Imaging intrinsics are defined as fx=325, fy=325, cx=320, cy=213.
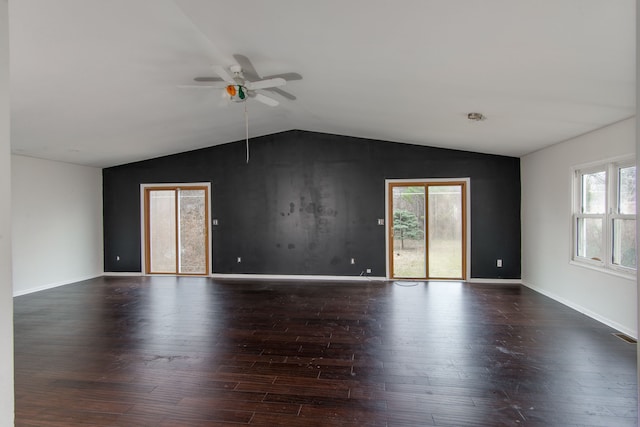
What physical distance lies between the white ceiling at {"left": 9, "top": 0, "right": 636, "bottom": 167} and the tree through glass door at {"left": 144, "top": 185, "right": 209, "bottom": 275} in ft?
7.24

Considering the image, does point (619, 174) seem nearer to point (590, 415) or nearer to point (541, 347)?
point (541, 347)

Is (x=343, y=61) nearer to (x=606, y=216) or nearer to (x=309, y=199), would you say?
(x=606, y=216)

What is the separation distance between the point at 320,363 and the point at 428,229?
4.11 meters

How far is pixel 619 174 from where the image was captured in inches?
147

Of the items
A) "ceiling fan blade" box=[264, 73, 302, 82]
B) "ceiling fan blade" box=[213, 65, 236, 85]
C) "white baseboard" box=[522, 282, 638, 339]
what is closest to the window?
"white baseboard" box=[522, 282, 638, 339]

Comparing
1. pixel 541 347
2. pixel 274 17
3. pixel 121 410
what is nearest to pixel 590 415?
pixel 541 347

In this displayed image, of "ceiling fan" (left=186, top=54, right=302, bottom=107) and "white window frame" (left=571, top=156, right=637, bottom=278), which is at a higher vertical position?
"ceiling fan" (left=186, top=54, right=302, bottom=107)

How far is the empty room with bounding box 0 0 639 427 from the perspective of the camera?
2258 mm

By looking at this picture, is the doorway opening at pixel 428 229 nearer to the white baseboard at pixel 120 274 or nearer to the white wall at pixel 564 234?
the white wall at pixel 564 234

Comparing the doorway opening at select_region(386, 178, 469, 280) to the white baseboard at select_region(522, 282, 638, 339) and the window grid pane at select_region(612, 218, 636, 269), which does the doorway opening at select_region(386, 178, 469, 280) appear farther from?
the window grid pane at select_region(612, 218, 636, 269)

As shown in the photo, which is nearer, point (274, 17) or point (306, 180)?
point (274, 17)

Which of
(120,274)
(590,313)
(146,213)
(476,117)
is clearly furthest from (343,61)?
(120,274)

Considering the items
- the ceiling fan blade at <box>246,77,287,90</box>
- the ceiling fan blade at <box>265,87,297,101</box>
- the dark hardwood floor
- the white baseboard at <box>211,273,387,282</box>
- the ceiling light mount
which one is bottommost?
the dark hardwood floor

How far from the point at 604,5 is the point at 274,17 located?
205cm
